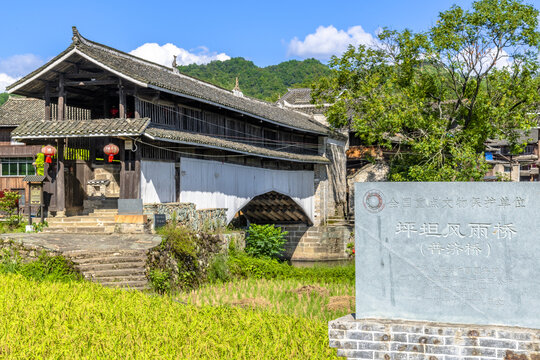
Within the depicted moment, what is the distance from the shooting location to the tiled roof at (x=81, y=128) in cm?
1705

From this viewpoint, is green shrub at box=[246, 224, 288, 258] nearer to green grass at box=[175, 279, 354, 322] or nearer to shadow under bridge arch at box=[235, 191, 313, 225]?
shadow under bridge arch at box=[235, 191, 313, 225]

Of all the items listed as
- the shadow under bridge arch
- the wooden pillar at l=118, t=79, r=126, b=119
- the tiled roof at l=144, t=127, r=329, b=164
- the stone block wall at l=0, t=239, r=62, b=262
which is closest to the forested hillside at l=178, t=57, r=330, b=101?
the shadow under bridge arch

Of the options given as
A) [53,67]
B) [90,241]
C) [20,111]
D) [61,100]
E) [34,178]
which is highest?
[20,111]

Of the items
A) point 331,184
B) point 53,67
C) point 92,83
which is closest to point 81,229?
point 92,83

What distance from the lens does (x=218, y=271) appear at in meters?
17.0

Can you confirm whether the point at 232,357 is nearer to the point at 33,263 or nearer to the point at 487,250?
the point at 487,250

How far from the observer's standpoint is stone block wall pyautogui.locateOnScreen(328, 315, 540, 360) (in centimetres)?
732

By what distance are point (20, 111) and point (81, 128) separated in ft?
61.0

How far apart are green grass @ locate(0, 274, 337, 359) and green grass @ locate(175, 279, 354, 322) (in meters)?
1.48

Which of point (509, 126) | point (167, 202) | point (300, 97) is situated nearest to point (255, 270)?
point (167, 202)

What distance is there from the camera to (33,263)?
516 inches

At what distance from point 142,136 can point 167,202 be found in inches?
100

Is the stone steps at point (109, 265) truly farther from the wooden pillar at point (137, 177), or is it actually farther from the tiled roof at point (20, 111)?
the tiled roof at point (20, 111)

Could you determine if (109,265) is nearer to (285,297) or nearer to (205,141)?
(285,297)
